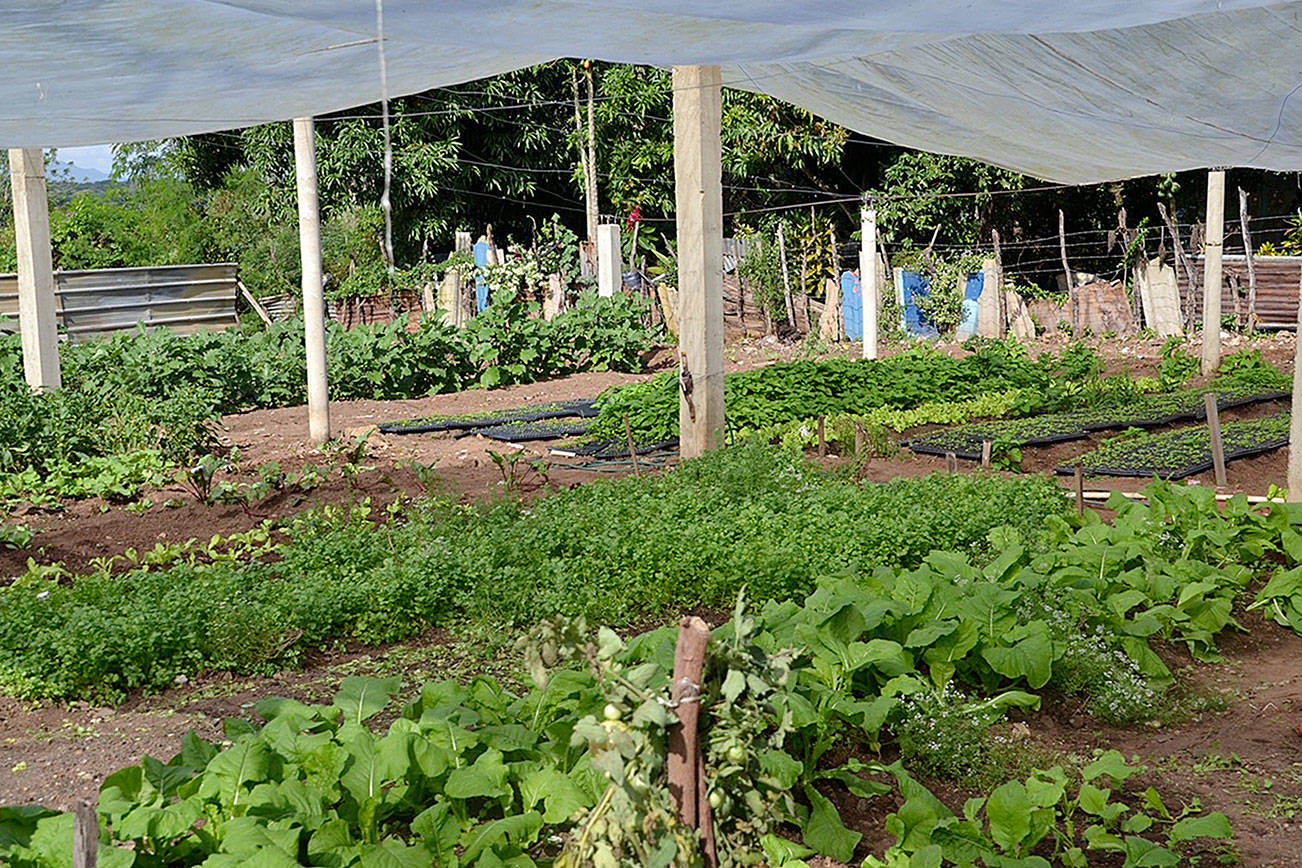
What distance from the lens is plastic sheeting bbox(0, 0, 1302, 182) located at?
3.27 m

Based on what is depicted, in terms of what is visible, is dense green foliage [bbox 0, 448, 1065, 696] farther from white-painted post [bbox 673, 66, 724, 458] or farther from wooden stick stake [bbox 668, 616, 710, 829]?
wooden stick stake [bbox 668, 616, 710, 829]

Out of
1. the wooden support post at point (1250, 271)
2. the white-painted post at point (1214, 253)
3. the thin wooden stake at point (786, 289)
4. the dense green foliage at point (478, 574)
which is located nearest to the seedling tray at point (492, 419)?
the dense green foliage at point (478, 574)

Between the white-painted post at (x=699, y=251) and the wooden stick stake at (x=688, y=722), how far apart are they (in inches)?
195

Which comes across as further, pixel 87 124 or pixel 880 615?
A: pixel 87 124

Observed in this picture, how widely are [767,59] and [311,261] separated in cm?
589

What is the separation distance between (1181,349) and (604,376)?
24.5 ft

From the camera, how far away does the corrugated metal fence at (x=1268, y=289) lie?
17.1 metres

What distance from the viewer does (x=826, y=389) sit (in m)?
11.6

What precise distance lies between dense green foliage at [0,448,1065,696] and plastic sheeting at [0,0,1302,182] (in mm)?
1895

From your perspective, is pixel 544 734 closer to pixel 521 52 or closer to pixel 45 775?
pixel 45 775

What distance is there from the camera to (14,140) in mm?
4855

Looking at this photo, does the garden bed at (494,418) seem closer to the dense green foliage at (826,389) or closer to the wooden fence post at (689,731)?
the dense green foliage at (826,389)

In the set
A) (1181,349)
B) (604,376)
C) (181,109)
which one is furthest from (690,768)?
(1181,349)

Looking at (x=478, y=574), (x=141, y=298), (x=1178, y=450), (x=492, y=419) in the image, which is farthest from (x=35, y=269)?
(x=141, y=298)
